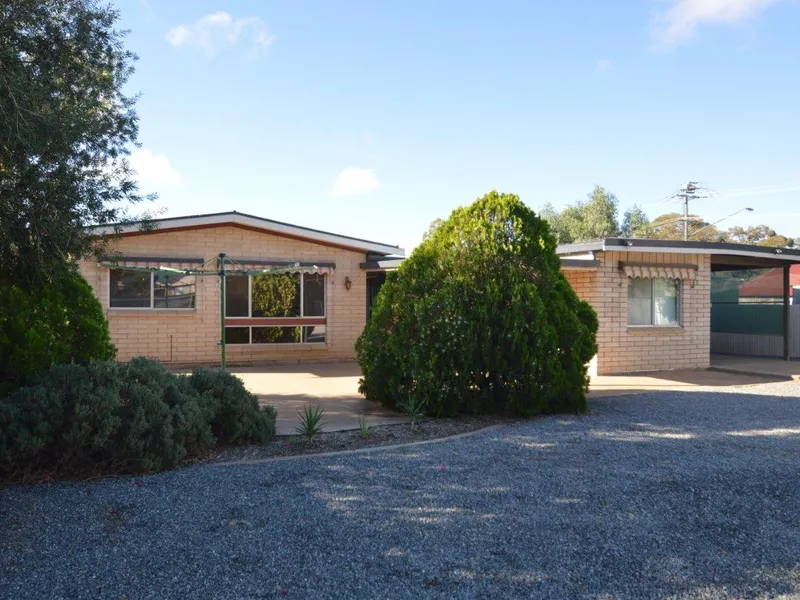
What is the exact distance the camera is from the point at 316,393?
34.4 ft

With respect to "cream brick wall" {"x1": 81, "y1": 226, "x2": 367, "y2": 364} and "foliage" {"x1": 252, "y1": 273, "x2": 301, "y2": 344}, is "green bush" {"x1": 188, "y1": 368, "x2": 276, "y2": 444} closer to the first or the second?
"cream brick wall" {"x1": 81, "y1": 226, "x2": 367, "y2": 364}

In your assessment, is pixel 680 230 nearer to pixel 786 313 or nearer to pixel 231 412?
pixel 786 313

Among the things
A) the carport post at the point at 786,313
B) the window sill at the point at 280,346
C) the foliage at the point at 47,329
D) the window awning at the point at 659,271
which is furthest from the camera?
the carport post at the point at 786,313

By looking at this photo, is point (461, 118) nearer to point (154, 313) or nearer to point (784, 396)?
point (154, 313)

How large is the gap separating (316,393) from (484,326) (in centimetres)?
355

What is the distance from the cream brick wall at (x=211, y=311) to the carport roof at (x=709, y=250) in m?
5.31

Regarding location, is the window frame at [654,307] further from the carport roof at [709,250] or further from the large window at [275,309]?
the large window at [275,309]

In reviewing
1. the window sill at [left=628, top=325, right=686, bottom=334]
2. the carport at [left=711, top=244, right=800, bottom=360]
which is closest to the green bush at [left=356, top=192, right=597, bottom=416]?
the window sill at [left=628, top=325, right=686, bottom=334]

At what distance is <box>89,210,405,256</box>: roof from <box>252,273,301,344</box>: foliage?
1036 mm

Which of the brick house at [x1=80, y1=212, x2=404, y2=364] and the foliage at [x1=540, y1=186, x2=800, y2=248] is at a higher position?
the foliage at [x1=540, y1=186, x2=800, y2=248]

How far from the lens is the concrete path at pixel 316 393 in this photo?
8.00 metres

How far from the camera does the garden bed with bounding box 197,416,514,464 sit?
6180mm

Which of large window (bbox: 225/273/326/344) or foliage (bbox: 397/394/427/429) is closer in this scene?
foliage (bbox: 397/394/427/429)

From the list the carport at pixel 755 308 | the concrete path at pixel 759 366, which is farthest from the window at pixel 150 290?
the carport at pixel 755 308
